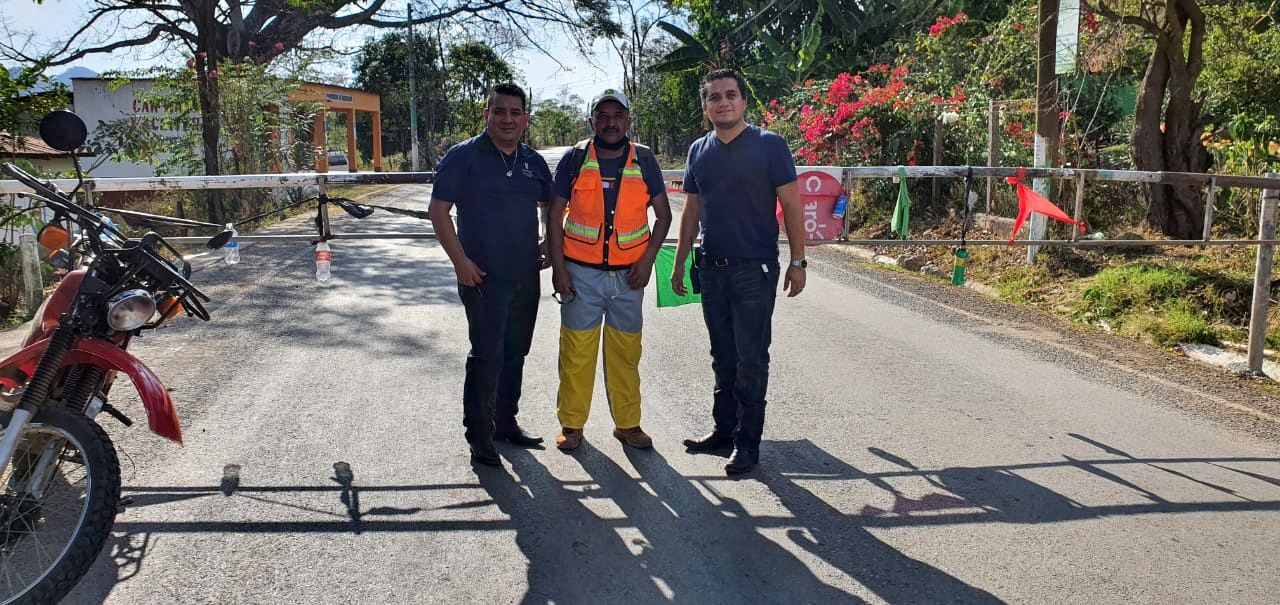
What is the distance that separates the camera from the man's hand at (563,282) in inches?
191

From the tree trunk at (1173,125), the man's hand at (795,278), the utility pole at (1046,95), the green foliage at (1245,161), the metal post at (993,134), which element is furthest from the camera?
the metal post at (993,134)

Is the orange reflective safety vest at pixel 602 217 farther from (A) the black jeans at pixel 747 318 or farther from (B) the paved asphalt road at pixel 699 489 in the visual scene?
(B) the paved asphalt road at pixel 699 489

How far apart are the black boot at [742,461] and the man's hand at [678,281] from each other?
94cm

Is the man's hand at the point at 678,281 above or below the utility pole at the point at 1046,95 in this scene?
below

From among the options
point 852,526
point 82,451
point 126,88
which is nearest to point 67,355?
point 82,451

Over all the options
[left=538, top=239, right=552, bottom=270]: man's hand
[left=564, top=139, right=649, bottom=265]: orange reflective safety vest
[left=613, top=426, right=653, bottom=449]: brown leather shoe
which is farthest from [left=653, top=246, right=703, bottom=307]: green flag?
[left=613, top=426, right=653, bottom=449]: brown leather shoe

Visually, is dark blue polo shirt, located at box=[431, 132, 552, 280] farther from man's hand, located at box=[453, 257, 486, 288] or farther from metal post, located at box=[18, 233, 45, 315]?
metal post, located at box=[18, 233, 45, 315]

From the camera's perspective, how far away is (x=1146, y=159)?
10.9 metres

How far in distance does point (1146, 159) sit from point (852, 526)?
28.4ft

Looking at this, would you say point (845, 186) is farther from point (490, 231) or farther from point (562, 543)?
point (562, 543)

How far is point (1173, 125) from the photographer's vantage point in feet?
35.6

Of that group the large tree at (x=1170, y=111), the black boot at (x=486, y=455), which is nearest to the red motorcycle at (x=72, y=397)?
the black boot at (x=486, y=455)

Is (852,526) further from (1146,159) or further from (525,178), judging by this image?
(1146,159)

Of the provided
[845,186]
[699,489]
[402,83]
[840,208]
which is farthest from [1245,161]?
[402,83]
